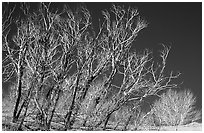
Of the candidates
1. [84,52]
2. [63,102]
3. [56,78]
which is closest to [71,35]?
[84,52]

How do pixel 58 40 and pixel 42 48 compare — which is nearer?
pixel 42 48

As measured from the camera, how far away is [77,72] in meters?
9.61

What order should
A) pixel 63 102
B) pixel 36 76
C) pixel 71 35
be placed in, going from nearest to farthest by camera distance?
pixel 36 76 → pixel 71 35 → pixel 63 102

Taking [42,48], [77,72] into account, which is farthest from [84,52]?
[42,48]

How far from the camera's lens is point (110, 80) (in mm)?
10250

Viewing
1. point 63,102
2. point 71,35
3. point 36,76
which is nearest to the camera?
point 36,76

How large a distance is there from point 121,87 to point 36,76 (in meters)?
2.72

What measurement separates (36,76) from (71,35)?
1.62 m

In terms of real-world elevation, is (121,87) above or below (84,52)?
below

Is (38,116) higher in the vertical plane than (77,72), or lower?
lower

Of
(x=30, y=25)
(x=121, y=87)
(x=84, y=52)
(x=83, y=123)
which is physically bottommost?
(x=83, y=123)

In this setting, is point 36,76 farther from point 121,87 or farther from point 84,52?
point 121,87

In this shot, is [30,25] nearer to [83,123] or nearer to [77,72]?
[77,72]

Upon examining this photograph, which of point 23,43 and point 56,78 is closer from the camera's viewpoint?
point 56,78
